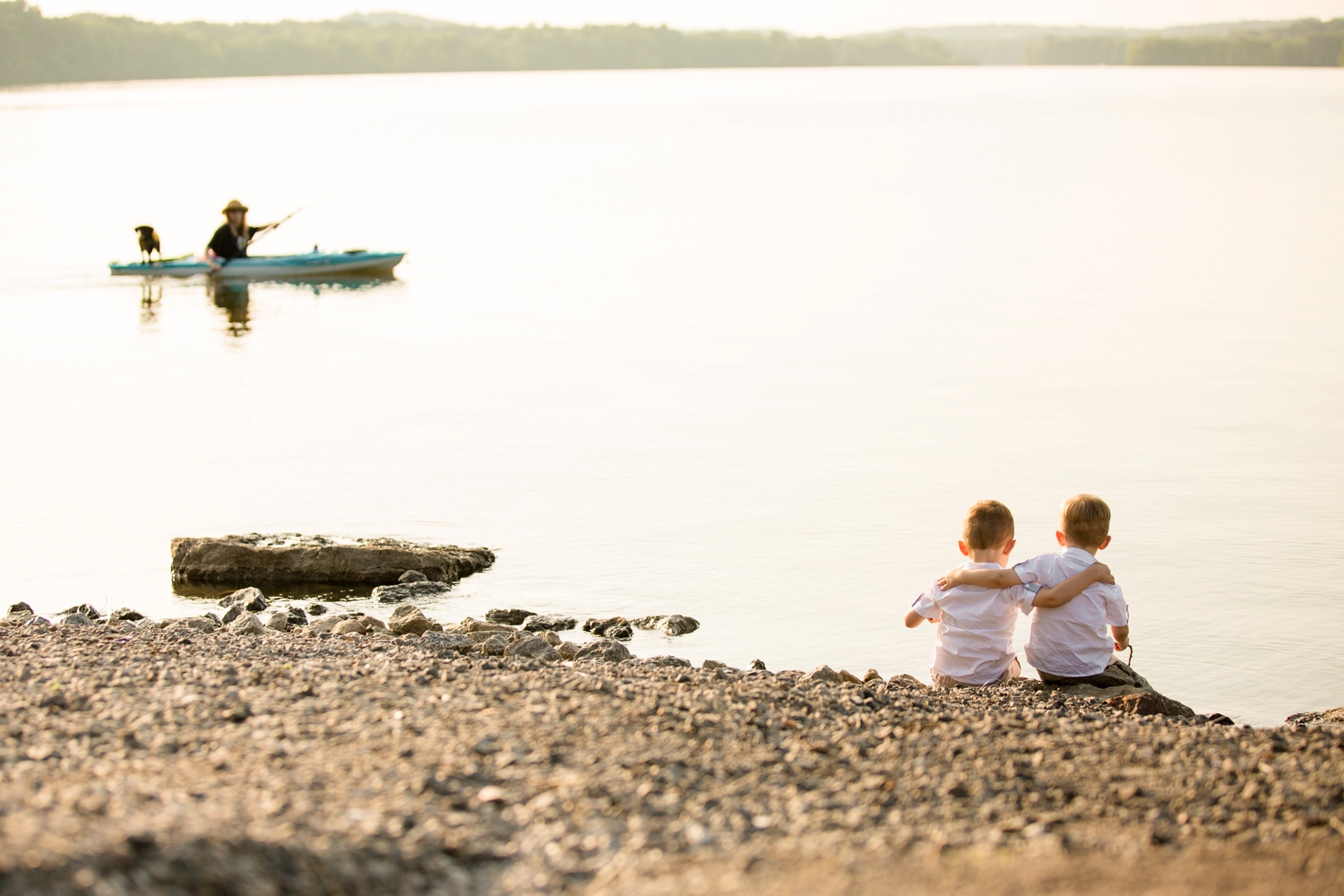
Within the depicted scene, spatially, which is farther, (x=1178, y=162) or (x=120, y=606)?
(x=1178, y=162)

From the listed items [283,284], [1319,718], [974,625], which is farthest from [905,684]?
[283,284]

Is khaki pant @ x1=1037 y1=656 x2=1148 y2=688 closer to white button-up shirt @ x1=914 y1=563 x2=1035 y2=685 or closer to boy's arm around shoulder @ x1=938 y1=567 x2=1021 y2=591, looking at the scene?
white button-up shirt @ x1=914 y1=563 x2=1035 y2=685

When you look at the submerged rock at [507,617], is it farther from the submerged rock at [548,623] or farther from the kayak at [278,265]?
the kayak at [278,265]

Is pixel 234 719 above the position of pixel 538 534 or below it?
above

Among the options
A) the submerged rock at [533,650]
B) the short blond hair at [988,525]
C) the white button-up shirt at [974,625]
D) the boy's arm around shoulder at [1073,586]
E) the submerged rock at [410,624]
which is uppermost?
the short blond hair at [988,525]

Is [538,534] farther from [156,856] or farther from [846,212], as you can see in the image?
[846,212]

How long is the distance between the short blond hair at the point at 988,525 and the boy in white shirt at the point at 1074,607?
0.45 ft

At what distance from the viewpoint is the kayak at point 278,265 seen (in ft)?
86.9

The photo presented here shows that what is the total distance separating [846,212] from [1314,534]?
1082 inches

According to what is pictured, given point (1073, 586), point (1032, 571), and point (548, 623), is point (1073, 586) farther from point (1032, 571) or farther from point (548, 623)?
point (548, 623)

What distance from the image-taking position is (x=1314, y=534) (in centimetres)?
1039

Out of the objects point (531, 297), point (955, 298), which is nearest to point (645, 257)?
point (531, 297)

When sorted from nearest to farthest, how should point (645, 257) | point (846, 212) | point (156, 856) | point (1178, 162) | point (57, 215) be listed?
point (156, 856), point (645, 257), point (846, 212), point (57, 215), point (1178, 162)

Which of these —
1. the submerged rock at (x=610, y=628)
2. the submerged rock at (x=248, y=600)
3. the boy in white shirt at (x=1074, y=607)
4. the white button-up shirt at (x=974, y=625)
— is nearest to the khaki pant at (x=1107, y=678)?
the boy in white shirt at (x=1074, y=607)
